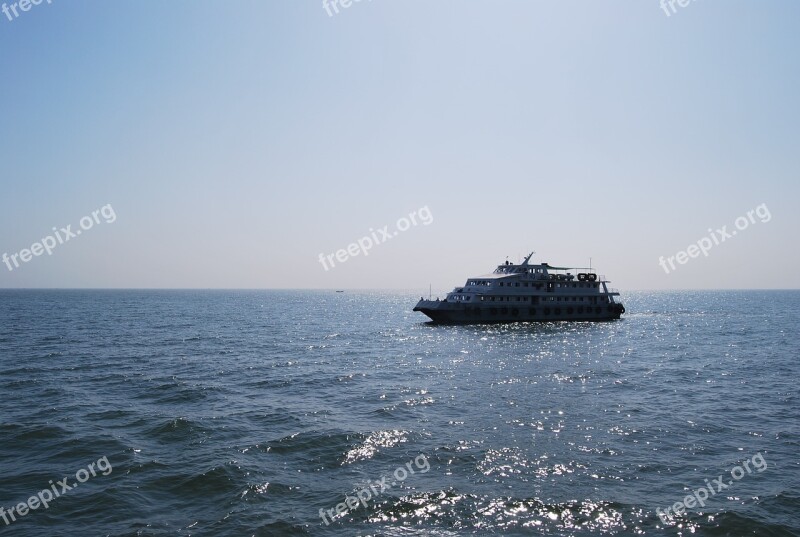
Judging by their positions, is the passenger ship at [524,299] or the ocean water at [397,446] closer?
the ocean water at [397,446]

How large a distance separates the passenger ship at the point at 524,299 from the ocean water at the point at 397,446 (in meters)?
31.5

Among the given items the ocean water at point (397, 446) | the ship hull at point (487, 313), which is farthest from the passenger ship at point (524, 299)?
the ocean water at point (397, 446)

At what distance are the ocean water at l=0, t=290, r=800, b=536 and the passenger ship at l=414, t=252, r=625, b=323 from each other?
31523mm

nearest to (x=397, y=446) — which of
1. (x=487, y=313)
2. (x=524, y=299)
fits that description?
(x=487, y=313)

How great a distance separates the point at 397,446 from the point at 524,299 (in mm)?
61270

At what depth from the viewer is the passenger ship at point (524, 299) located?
74875 mm

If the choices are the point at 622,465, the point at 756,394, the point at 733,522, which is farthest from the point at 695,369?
the point at 733,522

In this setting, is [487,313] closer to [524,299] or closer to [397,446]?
[524,299]

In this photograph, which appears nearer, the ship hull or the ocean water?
the ocean water

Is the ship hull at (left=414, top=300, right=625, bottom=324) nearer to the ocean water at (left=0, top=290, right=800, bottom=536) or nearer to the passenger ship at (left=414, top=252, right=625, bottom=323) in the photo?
the passenger ship at (left=414, top=252, right=625, bottom=323)

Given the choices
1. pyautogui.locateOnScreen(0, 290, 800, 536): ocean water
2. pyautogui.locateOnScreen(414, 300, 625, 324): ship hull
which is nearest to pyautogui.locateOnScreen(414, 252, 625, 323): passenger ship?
pyautogui.locateOnScreen(414, 300, 625, 324): ship hull

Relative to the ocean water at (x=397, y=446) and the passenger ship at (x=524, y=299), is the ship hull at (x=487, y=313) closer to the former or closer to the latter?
the passenger ship at (x=524, y=299)

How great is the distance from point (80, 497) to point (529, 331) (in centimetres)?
5956

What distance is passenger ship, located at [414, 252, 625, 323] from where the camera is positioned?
74875 mm
